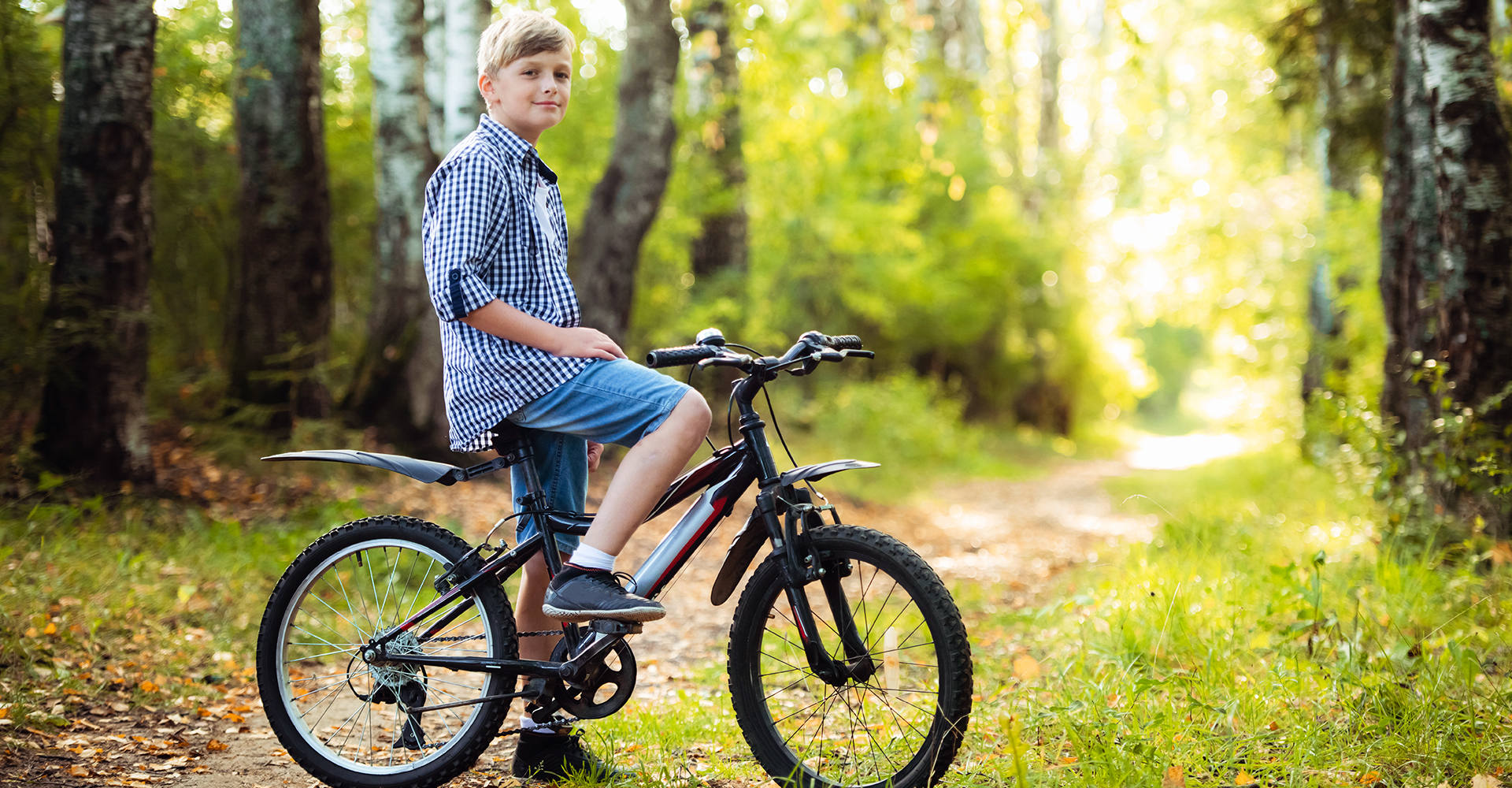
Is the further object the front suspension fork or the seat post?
the seat post

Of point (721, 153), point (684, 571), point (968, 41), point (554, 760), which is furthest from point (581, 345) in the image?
point (968, 41)

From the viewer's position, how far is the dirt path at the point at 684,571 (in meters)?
3.16

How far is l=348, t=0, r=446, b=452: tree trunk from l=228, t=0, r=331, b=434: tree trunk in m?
0.79

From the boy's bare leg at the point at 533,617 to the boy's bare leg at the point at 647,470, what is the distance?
429mm

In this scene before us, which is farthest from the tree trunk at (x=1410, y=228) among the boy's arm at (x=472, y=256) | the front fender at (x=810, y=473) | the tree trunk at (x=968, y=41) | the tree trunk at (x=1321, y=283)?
the tree trunk at (x=968, y=41)

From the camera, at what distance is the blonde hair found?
266cm

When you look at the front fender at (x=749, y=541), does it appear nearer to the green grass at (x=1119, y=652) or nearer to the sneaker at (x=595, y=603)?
the sneaker at (x=595, y=603)

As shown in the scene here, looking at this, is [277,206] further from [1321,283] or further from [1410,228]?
[1321,283]

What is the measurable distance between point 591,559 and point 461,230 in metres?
0.92

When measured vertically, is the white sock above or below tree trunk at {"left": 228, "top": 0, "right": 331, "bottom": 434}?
below

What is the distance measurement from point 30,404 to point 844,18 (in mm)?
6854

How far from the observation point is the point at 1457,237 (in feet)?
16.5

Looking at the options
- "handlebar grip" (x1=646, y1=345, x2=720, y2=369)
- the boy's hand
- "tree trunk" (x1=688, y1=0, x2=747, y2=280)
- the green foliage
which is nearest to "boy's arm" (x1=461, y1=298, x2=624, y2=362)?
the boy's hand

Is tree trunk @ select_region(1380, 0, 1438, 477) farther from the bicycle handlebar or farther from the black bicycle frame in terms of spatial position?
the black bicycle frame
